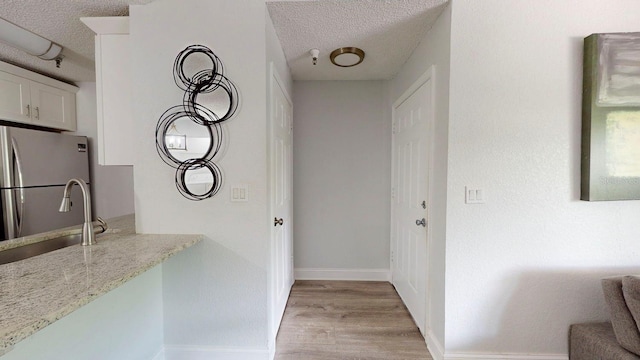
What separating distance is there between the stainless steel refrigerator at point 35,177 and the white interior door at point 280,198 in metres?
2.30

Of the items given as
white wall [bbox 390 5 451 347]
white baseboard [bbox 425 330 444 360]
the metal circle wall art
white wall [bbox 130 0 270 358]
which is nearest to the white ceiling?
white wall [bbox 390 5 451 347]

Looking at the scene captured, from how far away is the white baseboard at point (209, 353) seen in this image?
1.57 meters

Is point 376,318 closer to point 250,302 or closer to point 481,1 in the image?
point 250,302

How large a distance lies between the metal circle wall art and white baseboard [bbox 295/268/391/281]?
5.48 ft

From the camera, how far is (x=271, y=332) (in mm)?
1642

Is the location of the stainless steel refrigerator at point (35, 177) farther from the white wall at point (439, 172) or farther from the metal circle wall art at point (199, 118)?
the white wall at point (439, 172)

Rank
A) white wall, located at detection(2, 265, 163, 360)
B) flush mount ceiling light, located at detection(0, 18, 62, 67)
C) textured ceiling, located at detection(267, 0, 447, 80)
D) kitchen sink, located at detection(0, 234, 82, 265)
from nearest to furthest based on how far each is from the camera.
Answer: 1. white wall, located at detection(2, 265, 163, 360)
2. kitchen sink, located at detection(0, 234, 82, 265)
3. textured ceiling, located at detection(267, 0, 447, 80)
4. flush mount ceiling light, located at detection(0, 18, 62, 67)

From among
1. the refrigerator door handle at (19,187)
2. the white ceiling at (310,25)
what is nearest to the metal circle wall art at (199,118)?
the white ceiling at (310,25)

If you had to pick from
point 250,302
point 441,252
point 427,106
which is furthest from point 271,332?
point 427,106

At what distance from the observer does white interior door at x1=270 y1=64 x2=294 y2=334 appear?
5.71ft

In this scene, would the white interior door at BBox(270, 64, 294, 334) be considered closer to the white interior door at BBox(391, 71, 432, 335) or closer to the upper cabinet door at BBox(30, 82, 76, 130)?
the white interior door at BBox(391, 71, 432, 335)

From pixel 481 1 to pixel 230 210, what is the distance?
1963mm

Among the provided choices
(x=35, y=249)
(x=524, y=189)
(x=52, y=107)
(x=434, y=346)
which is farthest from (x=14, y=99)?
(x=524, y=189)

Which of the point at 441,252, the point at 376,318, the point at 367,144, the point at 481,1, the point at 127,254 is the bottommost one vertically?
the point at 376,318
